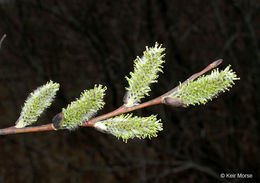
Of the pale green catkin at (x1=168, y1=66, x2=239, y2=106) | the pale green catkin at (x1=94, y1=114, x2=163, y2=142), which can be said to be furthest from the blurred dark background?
the pale green catkin at (x1=94, y1=114, x2=163, y2=142)

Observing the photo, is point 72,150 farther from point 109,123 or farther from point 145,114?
point 109,123

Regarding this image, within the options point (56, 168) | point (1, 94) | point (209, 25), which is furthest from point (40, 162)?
point (209, 25)

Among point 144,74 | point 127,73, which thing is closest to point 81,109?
point 144,74

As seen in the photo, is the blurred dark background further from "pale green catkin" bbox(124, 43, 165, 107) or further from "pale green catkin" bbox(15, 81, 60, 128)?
"pale green catkin" bbox(15, 81, 60, 128)

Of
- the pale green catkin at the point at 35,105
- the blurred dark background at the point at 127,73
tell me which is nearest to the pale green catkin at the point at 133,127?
the pale green catkin at the point at 35,105

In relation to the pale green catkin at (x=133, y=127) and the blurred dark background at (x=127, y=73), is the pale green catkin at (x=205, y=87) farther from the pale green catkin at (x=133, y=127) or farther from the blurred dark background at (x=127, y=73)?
the blurred dark background at (x=127, y=73)

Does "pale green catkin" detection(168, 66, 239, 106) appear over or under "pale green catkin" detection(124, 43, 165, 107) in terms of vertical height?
under
